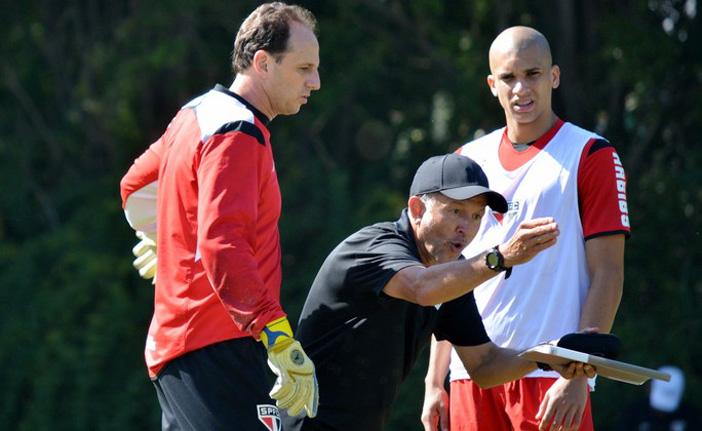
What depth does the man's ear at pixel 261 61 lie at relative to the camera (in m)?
3.97

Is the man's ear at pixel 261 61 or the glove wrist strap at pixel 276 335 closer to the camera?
the glove wrist strap at pixel 276 335

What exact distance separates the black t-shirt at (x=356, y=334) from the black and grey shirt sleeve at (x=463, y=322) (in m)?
0.16

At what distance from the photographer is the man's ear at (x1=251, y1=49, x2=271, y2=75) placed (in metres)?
3.97

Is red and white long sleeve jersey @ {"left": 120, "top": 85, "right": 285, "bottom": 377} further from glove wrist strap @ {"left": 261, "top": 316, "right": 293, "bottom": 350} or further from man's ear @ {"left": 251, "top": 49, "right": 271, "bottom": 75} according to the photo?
man's ear @ {"left": 251, "top": 49, "right": 271, "bottom": 75}

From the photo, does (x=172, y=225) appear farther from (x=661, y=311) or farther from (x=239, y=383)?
(x=661, y=311)

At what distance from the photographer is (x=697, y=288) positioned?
9172 mm

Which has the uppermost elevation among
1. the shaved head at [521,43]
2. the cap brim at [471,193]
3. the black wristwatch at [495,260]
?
the shaved head at [521,43]

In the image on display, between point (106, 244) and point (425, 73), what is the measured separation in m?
3.20

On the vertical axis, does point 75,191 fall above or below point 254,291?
below

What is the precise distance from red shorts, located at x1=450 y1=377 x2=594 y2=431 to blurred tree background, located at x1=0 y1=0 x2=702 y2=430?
14.3 feet

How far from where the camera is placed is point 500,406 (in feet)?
14.9

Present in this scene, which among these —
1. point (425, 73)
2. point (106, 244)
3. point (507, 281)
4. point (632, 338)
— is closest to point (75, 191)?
point (106, 244)

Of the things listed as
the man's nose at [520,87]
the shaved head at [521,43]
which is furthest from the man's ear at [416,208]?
the shaved head at [521,43]

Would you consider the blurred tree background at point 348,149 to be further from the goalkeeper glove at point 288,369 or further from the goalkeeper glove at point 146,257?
the goalkeeper glove at point 288,369
